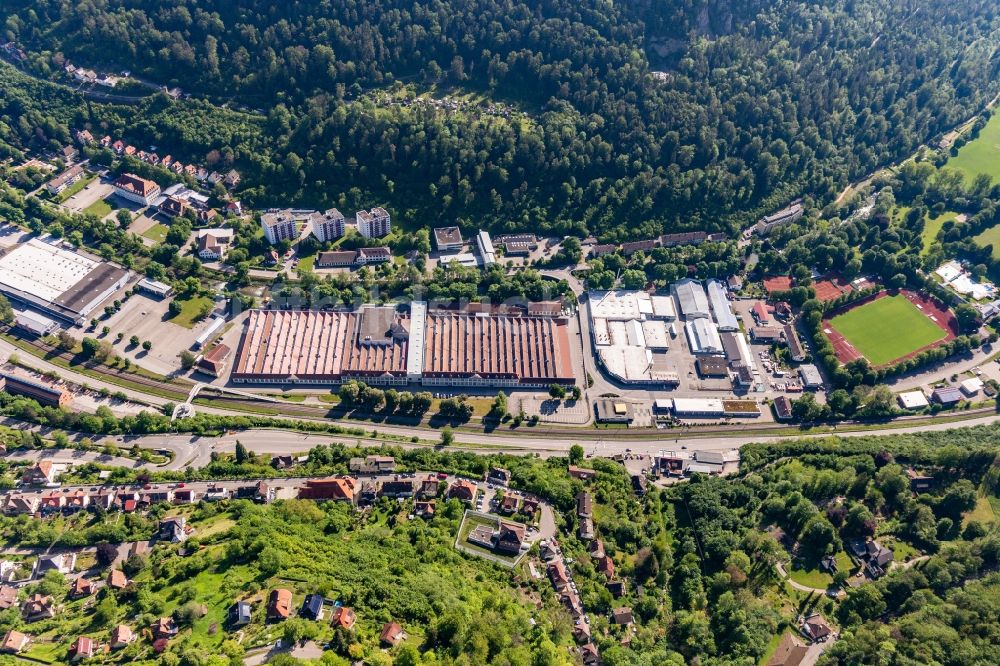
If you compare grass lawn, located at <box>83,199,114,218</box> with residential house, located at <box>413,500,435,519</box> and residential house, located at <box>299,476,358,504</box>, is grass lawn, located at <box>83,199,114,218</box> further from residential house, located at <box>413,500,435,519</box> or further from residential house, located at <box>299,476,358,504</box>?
residential house, located at <box>413,500,435,519</box>

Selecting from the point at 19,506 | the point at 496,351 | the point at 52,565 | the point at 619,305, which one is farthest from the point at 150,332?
the point at 619,305

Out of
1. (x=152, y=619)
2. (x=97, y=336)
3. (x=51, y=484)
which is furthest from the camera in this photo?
(x=97, y=336)

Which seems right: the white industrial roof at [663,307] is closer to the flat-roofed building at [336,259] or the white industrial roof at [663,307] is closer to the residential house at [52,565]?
the flat-roofed building at [336,259]

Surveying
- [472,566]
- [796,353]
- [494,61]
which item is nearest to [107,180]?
[494,61]

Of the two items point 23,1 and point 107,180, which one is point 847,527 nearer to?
point 107,180

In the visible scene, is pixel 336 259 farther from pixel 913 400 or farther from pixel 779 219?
pixel 913 400

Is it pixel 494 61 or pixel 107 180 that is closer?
pixel 107 180

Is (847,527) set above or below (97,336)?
below
